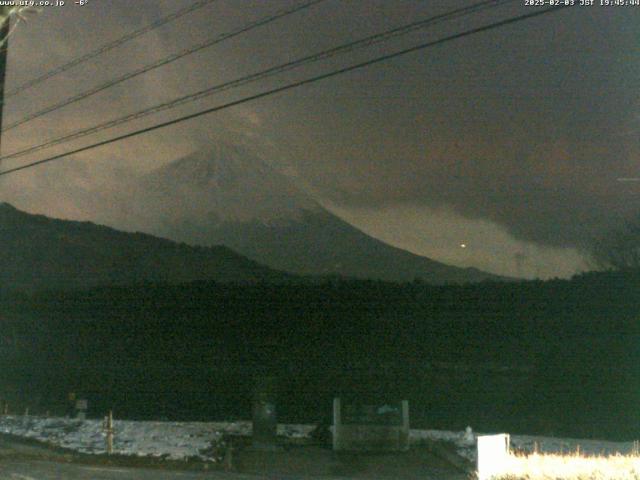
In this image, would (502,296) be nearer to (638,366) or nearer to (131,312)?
(638,366)

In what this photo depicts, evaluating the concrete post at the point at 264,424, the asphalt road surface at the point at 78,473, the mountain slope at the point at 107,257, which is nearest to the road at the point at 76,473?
the asphalt road surface at the point at 78,473

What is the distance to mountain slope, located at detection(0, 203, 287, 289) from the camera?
97.0 meters

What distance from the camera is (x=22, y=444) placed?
1859 centimetres

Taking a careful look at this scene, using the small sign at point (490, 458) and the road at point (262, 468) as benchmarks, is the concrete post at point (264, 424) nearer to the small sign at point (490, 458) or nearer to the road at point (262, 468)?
the road at point (262, 468)

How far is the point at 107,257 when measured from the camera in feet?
367

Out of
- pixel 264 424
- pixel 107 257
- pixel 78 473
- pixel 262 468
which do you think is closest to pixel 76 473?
pixel 78 473

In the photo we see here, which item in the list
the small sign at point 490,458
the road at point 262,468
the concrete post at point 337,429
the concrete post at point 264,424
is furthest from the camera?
the concrete post at point 337,429

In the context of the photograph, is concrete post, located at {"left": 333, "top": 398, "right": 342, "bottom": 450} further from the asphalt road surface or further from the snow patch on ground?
the asphalt road surface

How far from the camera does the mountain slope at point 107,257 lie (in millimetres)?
97037

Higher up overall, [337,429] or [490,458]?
[490,458]

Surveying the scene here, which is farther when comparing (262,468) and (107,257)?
(107,257)

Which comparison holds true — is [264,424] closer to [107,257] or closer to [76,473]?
[76,473]

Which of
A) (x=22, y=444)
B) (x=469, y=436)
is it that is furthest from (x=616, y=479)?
(x=469, y=436)

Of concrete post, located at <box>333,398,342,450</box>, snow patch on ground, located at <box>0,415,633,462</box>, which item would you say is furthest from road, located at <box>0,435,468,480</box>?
snow patch on ground, located at <box>0,415,633,462</box>
